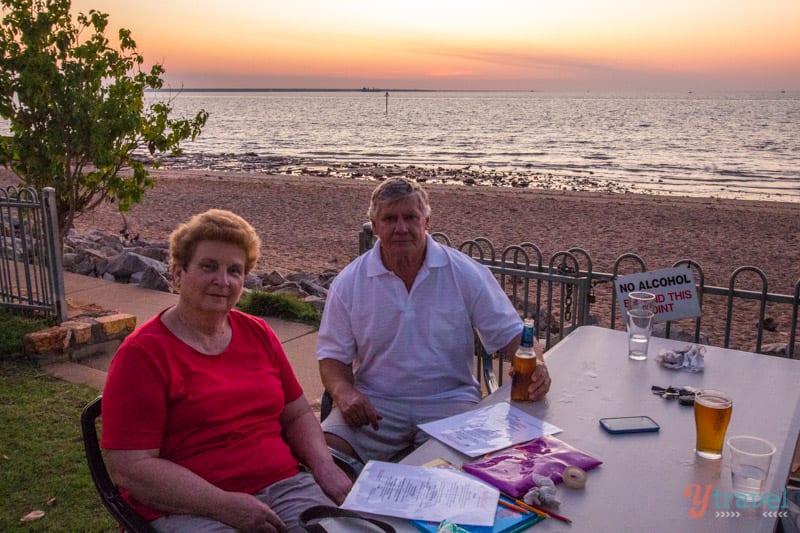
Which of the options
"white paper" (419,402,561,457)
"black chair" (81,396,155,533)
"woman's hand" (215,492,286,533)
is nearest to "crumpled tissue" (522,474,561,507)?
Result: "white paper" (419,402,561,457)

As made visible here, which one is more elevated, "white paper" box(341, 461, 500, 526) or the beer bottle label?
the beer bottle label

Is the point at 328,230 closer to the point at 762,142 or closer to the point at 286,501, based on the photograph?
the point at 286,501

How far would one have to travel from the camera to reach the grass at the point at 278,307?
7419 millimetres

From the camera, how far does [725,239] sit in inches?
542

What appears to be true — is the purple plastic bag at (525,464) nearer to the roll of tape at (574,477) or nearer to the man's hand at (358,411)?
the roll of tape at (574,477)

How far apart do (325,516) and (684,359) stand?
72.5 inches

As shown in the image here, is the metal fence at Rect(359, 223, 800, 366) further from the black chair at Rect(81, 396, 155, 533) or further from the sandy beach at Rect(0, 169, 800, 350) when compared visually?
the black chair at Rect(81, 396, 155, 533)

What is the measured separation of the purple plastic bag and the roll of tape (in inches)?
1.2

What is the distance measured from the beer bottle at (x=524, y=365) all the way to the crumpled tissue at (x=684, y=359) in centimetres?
74

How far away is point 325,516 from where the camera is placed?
1985 mm

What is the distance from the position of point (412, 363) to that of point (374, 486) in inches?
52.0

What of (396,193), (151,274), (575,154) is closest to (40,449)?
(396,193)

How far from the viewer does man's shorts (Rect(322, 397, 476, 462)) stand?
3.32m

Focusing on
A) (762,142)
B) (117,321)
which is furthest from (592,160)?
(117,321)
